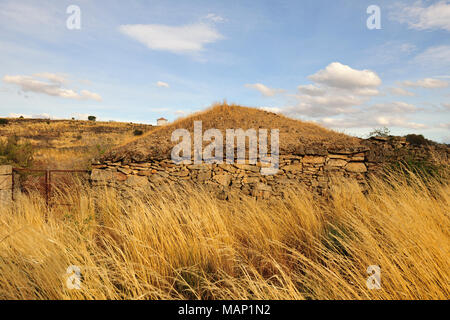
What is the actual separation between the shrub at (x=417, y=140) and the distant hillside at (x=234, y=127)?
1.62 m

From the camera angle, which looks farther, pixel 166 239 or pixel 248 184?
pixel 248 184

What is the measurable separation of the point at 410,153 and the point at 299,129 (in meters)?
3.44

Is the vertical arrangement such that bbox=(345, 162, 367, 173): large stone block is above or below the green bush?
below

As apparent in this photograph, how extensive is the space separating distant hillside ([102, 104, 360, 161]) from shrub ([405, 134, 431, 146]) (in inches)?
63.9

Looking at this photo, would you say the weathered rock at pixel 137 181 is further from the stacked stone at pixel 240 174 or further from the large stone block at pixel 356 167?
the large stone block at pixel 356 167

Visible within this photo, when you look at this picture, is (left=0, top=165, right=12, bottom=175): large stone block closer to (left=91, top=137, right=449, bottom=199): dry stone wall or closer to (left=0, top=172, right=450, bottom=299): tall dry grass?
(left=91, top=137, right=449, bottom=199): dry stone wall

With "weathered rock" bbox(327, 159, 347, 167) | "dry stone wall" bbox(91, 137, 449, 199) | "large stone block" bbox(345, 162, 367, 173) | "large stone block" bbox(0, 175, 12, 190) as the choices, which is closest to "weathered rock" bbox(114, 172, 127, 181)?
"dry stone wall" bbox(91, 137, 449, 199)

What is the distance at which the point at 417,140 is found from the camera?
28.5 feet

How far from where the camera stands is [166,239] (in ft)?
11.5

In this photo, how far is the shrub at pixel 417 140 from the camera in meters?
8.60

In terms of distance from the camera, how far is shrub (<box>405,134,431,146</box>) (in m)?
8.60

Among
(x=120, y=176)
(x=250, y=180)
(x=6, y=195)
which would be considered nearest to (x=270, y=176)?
(x=250, y=180)
